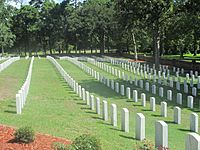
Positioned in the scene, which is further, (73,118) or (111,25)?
(111,25)

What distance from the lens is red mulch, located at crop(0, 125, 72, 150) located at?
353 inches

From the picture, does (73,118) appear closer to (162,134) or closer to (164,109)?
(164,109)

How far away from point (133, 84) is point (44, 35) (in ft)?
257

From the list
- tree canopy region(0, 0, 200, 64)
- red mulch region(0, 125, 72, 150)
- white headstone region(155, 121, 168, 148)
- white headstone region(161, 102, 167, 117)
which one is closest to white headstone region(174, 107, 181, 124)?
white headstone region(161, 102, 167, 117)

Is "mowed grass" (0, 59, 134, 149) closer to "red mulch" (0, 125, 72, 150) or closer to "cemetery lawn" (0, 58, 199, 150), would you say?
"cemetery lawn" (0, 58, 199, 150)

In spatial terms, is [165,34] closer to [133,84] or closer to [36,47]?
[133,84]

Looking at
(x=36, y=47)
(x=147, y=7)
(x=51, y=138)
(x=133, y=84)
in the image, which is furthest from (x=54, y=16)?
(x=51, y=138)

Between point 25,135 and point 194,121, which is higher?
point 25,135

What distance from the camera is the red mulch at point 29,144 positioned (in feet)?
29.4

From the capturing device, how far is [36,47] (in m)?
123

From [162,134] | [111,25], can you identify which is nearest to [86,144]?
[162,134]

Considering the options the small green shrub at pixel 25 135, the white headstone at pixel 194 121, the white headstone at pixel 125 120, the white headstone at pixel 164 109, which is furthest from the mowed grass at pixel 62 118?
the white headstone at pixel 164 109

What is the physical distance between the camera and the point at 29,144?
9.23 metres

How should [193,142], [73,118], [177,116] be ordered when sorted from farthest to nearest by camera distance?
[177,116], [73,118], [193,142]
